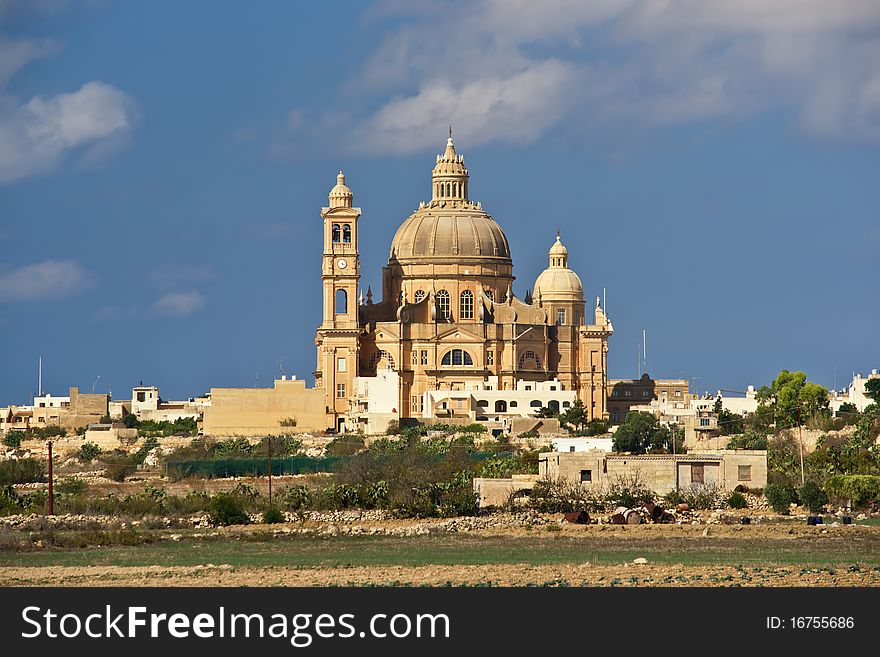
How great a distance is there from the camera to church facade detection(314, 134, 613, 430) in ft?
351

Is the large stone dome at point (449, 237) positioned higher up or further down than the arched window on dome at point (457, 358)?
higher up

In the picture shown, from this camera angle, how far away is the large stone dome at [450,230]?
115438 mm

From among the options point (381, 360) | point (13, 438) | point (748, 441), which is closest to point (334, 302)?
point (381, 360)

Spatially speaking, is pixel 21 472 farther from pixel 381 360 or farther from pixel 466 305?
pixel 466 305

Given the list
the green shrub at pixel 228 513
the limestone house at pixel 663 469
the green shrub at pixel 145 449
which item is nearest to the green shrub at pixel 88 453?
the green shrub at pixel 145 449

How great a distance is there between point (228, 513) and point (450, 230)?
63.2 m

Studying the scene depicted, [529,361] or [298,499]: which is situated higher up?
[529,361]

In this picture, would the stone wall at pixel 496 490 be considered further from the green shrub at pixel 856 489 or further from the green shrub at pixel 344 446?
the green shrub at pixel 344 446

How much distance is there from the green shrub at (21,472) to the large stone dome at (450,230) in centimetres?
4071

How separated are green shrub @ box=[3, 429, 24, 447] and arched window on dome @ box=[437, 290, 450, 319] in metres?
23.6

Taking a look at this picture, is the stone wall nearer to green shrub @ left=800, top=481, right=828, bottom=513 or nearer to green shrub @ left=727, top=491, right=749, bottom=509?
green shrub @ left=727, top=491, right=749, bottom=509

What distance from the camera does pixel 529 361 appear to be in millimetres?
111000
